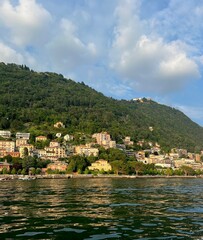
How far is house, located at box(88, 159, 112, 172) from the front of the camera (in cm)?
14194

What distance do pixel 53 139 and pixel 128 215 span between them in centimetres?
16624

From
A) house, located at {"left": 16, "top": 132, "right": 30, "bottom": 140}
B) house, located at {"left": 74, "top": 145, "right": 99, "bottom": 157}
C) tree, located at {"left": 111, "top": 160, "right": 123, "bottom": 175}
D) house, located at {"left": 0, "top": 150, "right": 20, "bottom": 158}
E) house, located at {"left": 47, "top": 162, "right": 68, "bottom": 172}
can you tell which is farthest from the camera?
house, located at {"left": 16, "top": 132, "right": 30, "bottom": 140}

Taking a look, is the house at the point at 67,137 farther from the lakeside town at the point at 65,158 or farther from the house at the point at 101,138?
the house at the point at 101,138

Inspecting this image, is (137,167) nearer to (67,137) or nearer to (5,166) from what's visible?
(5,166)

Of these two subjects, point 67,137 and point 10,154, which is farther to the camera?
point 67,137

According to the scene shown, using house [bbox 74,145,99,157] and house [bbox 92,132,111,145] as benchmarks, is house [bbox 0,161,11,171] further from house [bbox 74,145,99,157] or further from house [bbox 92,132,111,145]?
house [bbox 92,132,111,145]

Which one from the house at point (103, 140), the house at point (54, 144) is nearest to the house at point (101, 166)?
the house at point (54, 144)

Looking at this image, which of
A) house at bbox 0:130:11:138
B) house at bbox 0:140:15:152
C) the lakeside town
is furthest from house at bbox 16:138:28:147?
house at bbox 0:130:11:138

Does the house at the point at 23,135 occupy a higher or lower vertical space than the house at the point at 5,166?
higher

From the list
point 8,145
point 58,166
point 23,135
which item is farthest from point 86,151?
point 8,145

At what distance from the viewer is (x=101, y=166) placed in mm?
144250

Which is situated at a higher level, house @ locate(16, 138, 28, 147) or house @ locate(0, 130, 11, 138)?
house @ locate(0, 130, 11, 138)

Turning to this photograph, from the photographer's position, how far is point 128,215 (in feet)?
73.6

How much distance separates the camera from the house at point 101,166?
466ft
